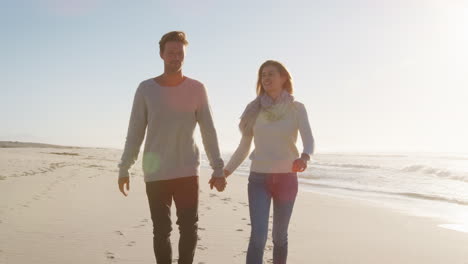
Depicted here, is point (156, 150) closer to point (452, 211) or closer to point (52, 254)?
point (52, 254)

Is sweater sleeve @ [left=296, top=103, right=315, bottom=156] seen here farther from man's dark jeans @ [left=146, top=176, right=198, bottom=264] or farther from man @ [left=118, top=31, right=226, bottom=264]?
man's dark jeans @ [left=146, top=176, right=198, bottom=264]

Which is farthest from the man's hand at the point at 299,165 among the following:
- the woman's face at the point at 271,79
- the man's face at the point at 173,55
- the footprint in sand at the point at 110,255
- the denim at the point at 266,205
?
the footprint in sand at the point at 110,255

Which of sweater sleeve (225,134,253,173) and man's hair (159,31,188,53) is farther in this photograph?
sweater sleeve (225,134,253,173)

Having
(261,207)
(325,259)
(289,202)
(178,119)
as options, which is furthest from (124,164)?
(325,259)

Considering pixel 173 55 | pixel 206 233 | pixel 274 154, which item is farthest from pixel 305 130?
pixel 206 233

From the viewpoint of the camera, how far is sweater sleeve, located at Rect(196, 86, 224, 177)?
3.89 meters

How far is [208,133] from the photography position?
3.96 metres

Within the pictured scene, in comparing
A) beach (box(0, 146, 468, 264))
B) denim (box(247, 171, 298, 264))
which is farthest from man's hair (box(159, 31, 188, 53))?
beach (box(0, 146, 468, 264))

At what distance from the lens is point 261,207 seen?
3.92 meters

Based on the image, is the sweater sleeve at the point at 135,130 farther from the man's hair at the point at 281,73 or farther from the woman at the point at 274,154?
the man's hair at the point at 281,73

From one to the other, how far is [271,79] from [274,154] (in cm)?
73

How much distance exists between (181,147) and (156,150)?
222 mm

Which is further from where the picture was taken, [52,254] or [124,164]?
[52,254]

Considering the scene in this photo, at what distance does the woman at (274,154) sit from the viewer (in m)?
3.93
